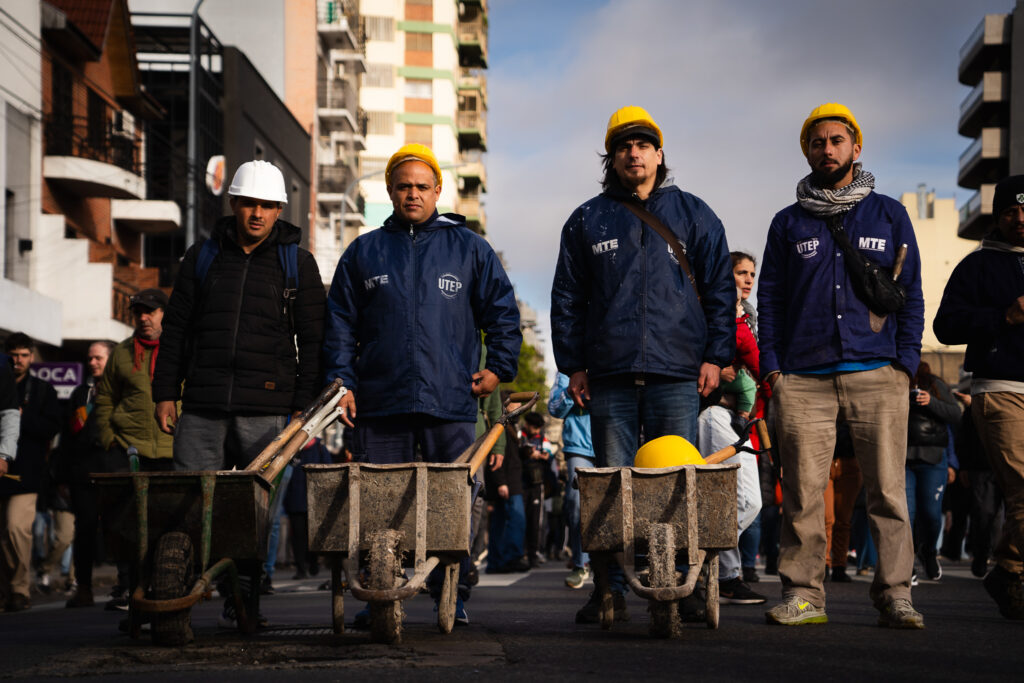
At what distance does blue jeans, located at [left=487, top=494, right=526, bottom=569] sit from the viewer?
16406 millimetres

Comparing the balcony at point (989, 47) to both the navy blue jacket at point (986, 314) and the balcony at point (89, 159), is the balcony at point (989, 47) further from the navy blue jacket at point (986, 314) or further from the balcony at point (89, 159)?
the navy blue jacket at point (986, 314)

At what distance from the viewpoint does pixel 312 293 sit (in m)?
8.38

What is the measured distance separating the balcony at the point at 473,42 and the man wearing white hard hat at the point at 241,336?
96345 mm

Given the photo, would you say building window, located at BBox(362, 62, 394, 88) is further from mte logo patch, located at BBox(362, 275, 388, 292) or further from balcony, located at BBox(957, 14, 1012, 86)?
mte logo patch, located at BBox(362, 275, 388, 292)

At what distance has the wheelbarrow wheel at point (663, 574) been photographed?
6.93 m

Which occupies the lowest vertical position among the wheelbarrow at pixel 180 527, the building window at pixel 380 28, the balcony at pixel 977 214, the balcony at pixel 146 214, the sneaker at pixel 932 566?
the sneaker at pixel 932 566

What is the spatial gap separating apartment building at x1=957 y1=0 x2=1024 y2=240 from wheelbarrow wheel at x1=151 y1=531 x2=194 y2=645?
70605mm

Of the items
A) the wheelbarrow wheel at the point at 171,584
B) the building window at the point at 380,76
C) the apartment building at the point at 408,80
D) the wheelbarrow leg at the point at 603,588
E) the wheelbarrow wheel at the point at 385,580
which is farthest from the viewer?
the building window at the point at 380,76

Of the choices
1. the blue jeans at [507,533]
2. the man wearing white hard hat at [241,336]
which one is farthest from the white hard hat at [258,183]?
the blue jeans at [507,533]

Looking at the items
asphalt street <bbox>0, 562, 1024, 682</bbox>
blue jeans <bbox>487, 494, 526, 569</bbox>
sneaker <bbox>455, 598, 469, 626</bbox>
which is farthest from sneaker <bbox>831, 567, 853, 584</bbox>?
sneaker <bbox>455, 598, 469, 626</bbox>

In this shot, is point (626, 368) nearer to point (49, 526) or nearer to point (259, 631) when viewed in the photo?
point (259, 631)

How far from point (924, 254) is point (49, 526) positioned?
4281 inches

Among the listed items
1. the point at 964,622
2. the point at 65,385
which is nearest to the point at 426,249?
the point at 964,622

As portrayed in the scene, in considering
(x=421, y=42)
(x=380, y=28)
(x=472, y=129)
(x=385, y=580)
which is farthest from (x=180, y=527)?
(x=472, y=129)
